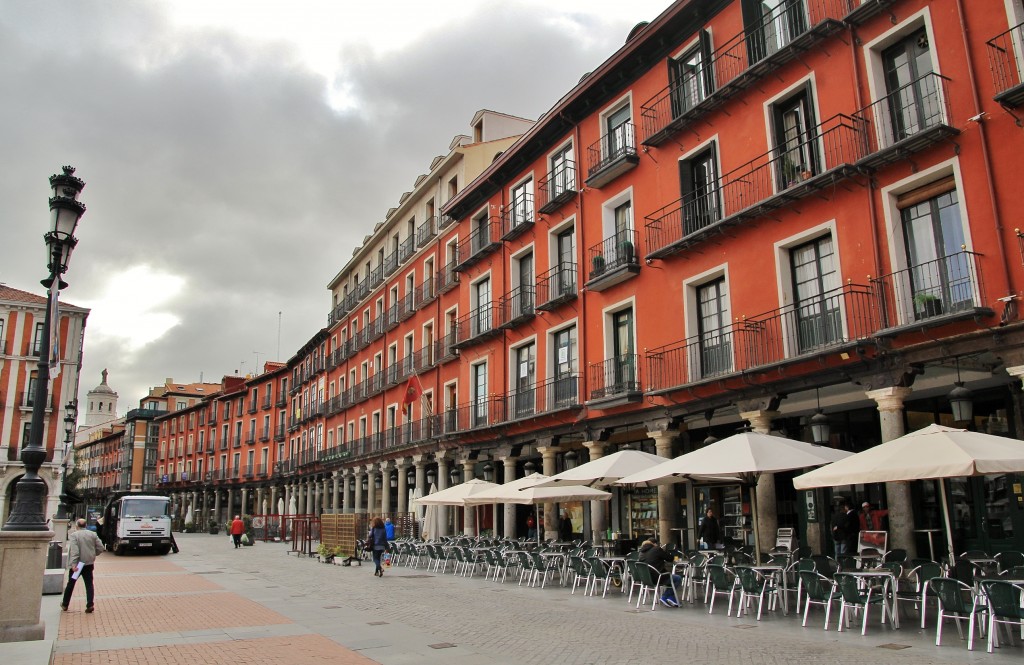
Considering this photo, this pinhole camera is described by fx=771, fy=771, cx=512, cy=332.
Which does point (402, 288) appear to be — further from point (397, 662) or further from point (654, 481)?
point (397, 662)

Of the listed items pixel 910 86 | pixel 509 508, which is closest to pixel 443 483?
pixel 509 508

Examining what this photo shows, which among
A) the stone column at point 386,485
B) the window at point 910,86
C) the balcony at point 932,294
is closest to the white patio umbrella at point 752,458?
the balcony at point 932,294

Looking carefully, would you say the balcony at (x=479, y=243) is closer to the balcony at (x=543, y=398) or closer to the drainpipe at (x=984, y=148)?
the balcony at (x=543, y=398)

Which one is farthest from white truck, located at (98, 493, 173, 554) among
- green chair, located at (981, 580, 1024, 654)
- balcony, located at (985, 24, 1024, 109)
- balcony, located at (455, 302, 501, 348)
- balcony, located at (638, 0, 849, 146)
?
balcony, located at (985, 24, 1024, 109)

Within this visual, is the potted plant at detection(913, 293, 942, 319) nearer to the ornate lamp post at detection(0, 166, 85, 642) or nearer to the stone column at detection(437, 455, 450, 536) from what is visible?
the ornate lamp post at detection(0, 166, 85, 642)

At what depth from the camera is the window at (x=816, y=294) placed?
48.8 feet

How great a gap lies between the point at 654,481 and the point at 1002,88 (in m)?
8.69

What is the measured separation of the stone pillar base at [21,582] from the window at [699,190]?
552 inches

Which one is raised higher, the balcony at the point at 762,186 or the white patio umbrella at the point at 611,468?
the balcony at the point at 762,186

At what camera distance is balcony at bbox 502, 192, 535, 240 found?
2611 cm

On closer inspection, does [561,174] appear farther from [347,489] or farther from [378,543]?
[347,489]

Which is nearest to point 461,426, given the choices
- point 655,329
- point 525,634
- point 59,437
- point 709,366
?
point 655,329

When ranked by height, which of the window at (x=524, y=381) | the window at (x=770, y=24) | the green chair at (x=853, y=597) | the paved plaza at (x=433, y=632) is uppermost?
the window at (x=770, y=24)

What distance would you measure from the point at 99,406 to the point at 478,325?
144 m
